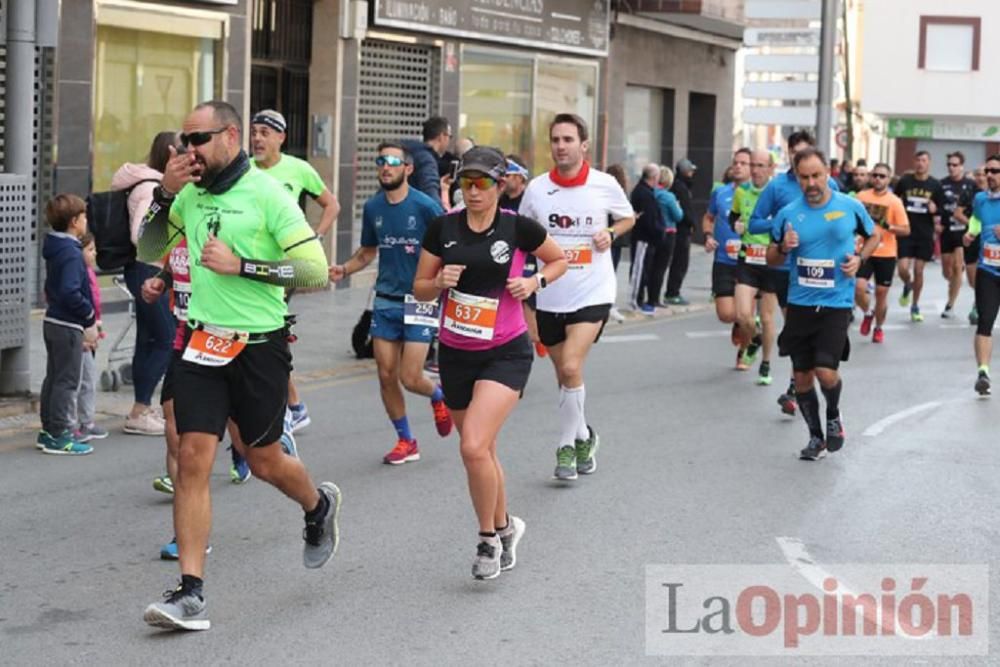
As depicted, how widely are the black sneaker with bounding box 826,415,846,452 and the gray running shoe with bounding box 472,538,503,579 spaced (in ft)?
13.0

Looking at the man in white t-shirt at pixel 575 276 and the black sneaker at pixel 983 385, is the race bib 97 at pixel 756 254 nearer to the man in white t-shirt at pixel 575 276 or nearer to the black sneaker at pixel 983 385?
the black sneaker at pixel 983 385

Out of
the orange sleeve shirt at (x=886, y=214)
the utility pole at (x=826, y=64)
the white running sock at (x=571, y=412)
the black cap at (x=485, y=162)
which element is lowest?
the white running sock at (x=571, y=412)

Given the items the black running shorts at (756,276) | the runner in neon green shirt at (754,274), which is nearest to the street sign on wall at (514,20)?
the runner in neon green shirt at (754,274)

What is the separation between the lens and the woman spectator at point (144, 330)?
32.7ft

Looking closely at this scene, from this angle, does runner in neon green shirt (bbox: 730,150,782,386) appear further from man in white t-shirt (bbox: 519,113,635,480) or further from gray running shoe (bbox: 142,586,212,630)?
gray running shoe (bbox: 142,586,212,630)

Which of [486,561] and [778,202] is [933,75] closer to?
[778,202]

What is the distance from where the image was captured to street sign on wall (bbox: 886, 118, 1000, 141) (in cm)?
6053

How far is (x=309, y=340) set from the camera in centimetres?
1628

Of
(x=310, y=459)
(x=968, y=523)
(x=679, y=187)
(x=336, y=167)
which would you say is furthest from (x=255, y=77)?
(x=968, y=523)

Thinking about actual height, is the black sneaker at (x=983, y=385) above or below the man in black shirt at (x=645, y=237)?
below

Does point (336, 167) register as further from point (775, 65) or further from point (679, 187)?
point (775, 65)

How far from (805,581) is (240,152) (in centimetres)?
286

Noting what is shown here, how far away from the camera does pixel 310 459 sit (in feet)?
34.5

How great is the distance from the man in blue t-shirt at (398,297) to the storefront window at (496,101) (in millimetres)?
13644
